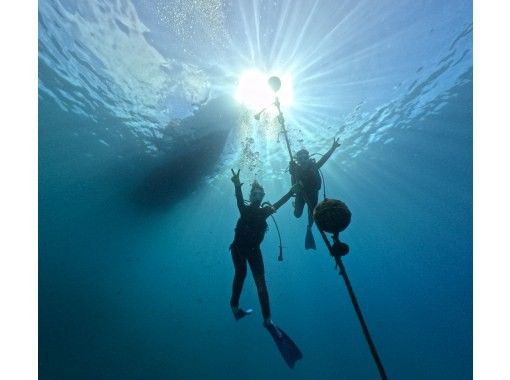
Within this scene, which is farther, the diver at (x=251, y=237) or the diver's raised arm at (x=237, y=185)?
the diver at (x=251, y=237)

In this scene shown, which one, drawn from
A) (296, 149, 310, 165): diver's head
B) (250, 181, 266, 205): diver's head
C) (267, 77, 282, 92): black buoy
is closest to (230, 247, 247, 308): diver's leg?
(250, 181, 266, 205): diver's head

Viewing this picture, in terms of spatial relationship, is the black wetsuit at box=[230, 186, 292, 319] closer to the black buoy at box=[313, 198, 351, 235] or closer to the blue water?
the black buoy at box=[313, 198, 351, 235]

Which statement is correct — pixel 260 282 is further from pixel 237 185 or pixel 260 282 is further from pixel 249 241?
pixel 237 185

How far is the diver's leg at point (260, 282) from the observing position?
5.50 metres

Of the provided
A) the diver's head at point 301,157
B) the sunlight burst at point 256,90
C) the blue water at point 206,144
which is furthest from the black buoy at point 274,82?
the sunlight burst at point 256,90

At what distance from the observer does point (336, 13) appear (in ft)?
26.1

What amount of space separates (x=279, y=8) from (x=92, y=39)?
531 centimetres

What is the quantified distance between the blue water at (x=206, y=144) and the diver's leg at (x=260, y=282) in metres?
5.78

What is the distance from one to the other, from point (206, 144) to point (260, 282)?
990 centimetres

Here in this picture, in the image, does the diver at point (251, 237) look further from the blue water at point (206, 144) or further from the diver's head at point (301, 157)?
the blue water at point (206, 144)

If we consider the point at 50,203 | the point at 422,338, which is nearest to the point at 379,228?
the point at 50,203

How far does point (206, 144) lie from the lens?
1467 centimetres

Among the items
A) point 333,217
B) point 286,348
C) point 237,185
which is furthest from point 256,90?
point 333,217
